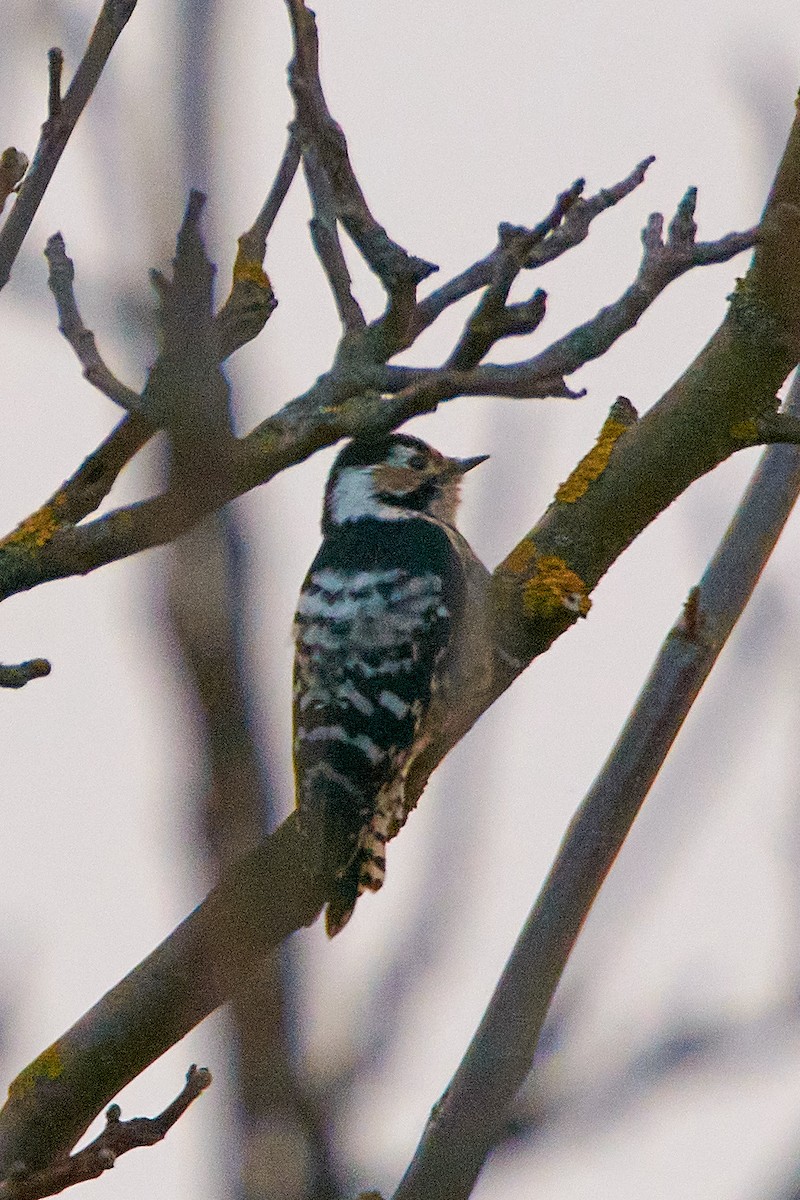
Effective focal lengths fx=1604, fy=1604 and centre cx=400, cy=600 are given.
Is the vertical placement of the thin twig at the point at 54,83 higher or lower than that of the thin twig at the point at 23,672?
higher

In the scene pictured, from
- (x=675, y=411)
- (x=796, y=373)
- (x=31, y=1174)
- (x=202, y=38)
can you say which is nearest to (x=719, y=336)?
(x=675, y=411)

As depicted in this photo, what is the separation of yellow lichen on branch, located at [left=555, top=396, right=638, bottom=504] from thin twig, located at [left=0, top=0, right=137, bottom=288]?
74.4 inches

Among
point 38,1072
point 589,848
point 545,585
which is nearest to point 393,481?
point 545,585

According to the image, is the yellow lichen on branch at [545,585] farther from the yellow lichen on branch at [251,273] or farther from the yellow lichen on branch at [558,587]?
the yellow lichen on branch at [251,273]

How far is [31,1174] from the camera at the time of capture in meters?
3.02

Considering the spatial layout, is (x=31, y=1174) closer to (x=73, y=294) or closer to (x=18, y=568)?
(x=18, y=568)

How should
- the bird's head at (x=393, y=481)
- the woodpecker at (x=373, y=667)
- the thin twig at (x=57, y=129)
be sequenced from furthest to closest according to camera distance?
the bird's head at (x=393, y=481), the woodpecker at (x=373, y=667), the thin twig at (x=57, y=129)

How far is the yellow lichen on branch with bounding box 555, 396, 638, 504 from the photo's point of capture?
4.24 metres

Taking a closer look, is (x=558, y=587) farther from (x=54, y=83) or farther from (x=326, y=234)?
(x=54, y=83)

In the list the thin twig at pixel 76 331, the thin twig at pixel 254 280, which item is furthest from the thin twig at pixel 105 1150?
the thin twig at pixel 254 280

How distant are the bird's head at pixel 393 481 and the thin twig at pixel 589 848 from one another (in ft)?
8.29

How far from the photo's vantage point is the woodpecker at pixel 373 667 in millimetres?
5324

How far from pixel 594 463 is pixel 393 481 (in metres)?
2.50

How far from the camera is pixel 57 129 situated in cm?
271
